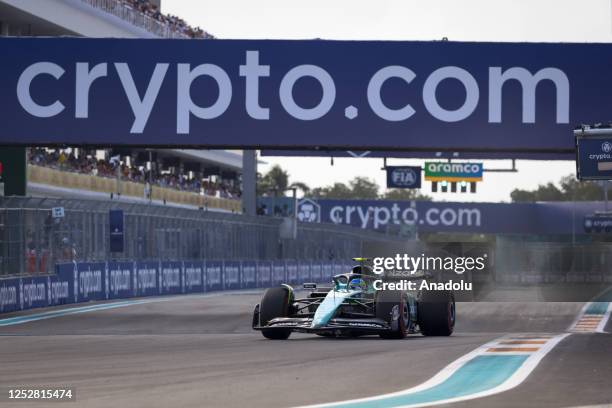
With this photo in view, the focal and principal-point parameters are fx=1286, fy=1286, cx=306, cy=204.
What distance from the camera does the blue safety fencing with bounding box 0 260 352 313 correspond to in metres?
28.2

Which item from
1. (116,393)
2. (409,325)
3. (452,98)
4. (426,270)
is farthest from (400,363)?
(452,98)

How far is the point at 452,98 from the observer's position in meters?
25.0

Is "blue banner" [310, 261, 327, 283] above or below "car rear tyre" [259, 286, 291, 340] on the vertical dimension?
below

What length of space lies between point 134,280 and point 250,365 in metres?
23.3

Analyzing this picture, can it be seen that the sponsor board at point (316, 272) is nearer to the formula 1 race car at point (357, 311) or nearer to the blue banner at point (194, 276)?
the blue banner at point (194, 276)

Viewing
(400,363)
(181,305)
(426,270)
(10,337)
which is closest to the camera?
(400,363)

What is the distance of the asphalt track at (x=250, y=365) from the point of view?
10031mm

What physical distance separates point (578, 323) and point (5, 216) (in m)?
12.2

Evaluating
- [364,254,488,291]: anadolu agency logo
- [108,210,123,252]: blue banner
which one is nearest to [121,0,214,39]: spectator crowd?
[108,210,123,252]: blue banner

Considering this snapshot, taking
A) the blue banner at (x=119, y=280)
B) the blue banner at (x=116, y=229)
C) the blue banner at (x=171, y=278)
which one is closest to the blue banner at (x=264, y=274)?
the blue banner at (x=171, y=278)

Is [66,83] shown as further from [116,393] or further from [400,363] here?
[116,393]

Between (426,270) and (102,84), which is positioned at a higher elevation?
(102,84)

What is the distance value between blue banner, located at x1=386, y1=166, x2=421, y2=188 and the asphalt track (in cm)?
3095

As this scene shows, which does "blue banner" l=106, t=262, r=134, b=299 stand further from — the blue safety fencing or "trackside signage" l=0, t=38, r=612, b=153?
"trackside signage" l=0, t=38, r=612, b=153
